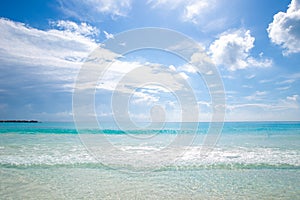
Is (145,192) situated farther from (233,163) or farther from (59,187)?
(233,163)

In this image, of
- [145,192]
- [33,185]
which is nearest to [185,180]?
[145,192]

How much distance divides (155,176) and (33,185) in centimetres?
489

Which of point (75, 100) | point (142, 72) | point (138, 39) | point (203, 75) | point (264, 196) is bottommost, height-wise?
point (264, 196)

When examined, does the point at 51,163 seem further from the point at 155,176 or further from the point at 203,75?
the point at 203,75

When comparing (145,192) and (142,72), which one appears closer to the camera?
(145,192)

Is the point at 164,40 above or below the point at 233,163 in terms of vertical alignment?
above

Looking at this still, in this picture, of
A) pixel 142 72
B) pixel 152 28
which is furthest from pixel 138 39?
pixel 142 72

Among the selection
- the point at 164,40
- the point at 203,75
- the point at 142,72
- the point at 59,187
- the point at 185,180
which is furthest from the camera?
the point at 142,72

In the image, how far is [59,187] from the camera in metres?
7.92

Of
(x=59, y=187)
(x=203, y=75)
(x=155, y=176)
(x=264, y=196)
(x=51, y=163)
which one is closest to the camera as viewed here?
(x=264, y=196)

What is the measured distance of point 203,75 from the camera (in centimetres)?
1408

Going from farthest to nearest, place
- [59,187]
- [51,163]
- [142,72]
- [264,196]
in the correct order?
[142,72], [51,163], [59,187], [264,196]

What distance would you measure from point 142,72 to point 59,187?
1164 centimetres

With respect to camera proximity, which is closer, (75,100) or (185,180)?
(185,180)
